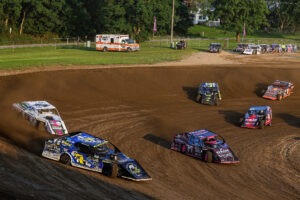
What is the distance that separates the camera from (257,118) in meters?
33.0

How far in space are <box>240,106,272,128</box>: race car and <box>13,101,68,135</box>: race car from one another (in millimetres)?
13320

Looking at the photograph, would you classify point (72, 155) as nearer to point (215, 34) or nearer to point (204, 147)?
point (204, 147)

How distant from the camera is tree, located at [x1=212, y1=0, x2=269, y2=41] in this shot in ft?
302

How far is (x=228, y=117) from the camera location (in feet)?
119

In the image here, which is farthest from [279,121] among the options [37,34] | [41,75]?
[37,34]

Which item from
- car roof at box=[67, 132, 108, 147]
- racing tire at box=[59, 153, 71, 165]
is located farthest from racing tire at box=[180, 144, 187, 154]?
racing tire at box=[59, 153, 71, 165]

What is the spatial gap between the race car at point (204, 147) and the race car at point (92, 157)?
484cm

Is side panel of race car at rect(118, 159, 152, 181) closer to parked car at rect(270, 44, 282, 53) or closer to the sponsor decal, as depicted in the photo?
the sponsor decal

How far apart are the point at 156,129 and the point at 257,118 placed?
7.55 m

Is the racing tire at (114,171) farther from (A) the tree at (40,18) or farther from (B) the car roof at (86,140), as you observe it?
(A) the tree at (40,18)

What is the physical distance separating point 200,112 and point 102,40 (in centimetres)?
3424

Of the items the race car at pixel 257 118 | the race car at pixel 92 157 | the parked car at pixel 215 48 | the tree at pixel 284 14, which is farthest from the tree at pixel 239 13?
the race car at pixel 92 157

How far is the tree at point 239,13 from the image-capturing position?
92.1m

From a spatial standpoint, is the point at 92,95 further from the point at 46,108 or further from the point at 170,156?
the point at 170,156
